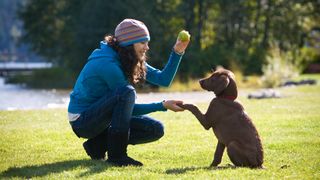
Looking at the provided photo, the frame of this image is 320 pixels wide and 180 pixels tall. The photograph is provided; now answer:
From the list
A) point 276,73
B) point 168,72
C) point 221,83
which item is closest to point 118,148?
point 168,72

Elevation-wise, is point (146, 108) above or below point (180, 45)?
below

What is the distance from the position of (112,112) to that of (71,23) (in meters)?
38.1

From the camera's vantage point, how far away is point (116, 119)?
5.91 m

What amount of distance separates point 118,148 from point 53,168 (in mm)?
732

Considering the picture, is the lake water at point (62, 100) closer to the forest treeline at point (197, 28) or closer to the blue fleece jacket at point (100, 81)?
the forest treeline at point (197, 28)

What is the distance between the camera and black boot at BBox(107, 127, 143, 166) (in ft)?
19.5

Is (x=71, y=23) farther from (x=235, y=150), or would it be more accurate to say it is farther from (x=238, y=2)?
(x=235, y=150)

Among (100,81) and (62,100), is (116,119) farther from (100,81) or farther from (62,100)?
(62,100)

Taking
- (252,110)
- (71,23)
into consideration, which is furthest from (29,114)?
(71,23)

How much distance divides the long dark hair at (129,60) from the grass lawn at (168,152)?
3.36 feet

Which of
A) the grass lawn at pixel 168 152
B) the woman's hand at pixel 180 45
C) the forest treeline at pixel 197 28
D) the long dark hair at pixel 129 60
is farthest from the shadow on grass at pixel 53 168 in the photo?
the forest treeline at pixel 197 28

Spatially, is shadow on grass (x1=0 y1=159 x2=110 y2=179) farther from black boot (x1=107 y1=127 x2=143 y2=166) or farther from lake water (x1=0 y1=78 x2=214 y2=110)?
lake water (x1=0 y1=78 x2=214 y2=110)

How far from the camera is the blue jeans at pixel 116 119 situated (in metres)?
5.87

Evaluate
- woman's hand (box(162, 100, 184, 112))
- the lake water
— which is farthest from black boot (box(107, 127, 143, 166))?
the lake water
